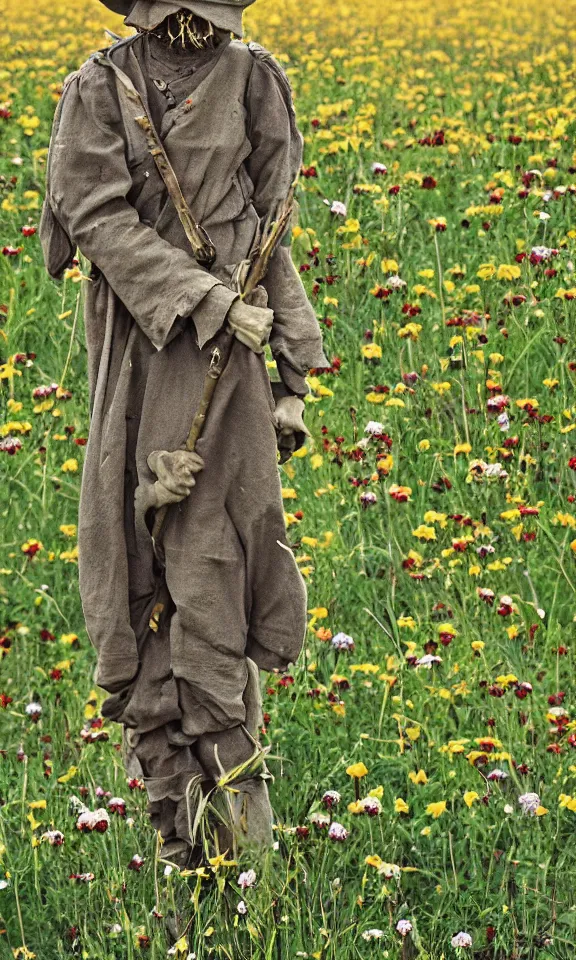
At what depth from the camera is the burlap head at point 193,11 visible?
350 centimetres

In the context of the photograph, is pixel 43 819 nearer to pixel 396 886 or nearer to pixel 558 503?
pixel 396 886

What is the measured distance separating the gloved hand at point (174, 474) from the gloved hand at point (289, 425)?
29 cm

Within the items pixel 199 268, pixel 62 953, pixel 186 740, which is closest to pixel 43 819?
pixel 62 953

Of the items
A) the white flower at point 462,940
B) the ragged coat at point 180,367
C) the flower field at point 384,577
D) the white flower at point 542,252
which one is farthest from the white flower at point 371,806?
the white flower at point 542,252

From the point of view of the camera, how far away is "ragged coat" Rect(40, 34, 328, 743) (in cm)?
357

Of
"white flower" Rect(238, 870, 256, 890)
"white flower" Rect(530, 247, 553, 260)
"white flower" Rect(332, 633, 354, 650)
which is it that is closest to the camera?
"white flower" Rect(238, 870, 256, 890)

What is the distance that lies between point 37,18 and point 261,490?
7.86 metres

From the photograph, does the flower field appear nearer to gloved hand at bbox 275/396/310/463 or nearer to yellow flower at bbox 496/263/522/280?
yellow flower at bbox 496/263/522/280

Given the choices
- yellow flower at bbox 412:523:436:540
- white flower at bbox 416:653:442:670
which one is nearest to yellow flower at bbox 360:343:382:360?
yellow flower at bbox 412:523:436:540

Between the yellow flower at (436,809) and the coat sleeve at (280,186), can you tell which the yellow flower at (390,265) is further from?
the yellow flower at (436,809)

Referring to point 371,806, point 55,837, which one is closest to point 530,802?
point 371,806

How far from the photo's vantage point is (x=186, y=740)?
151 inches

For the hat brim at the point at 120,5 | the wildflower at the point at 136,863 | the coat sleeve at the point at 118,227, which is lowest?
the wildflower at the point at 136,863

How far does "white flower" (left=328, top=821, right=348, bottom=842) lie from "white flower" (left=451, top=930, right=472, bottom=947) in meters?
0.38
